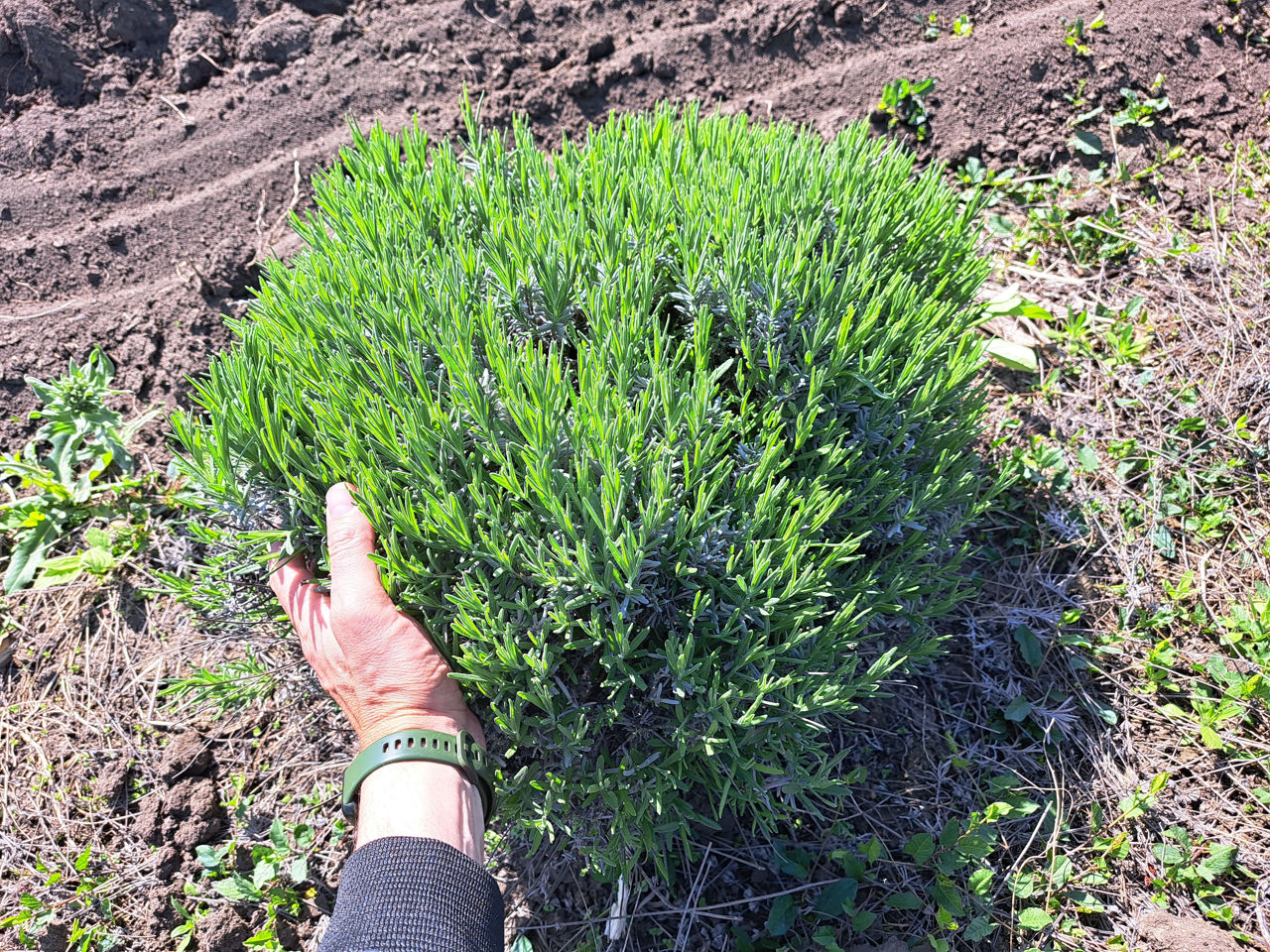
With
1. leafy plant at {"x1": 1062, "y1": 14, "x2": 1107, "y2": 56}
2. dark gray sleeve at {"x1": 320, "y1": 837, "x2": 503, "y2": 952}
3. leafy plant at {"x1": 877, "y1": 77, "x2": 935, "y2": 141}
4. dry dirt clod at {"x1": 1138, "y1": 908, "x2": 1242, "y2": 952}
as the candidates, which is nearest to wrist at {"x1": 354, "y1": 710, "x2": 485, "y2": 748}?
dark gray sleeve at {"x1": 320, "y1": 837, "x2": 503, "y2": 952}

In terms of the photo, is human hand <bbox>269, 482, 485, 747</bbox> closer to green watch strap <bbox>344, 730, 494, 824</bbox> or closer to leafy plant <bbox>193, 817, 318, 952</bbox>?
green watch strap <bbox>344, 730, 494, 824</bbox>

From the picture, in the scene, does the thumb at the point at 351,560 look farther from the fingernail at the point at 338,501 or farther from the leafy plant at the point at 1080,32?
the leafy plant at the point at 1080,32

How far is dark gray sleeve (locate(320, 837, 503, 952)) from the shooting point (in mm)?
1460

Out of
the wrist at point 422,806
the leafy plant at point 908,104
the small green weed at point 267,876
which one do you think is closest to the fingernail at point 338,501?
the wrist at point 422,806

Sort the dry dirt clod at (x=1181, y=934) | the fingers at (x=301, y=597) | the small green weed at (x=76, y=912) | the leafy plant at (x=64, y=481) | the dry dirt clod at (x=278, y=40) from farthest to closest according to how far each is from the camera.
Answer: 1. the dry dirt clod at (x=278, y=40)
2. the leafy plant at (x=64, y=481)
3. the small green weed at (x=76, y=912)
4. the dry dirt clod at (x=1181, y=934)
5. the fingers at (x=301, y=597)

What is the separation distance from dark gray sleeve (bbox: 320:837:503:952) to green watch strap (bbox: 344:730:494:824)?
153mm

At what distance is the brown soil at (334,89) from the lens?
10.8ft

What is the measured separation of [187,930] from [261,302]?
6.05ft

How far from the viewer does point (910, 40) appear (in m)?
3.81

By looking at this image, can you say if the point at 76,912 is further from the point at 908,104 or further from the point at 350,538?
the point at 908,104

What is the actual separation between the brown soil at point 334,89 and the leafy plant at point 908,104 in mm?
69

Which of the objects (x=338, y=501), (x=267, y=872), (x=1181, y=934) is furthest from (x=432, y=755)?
(x=1181, y=934)

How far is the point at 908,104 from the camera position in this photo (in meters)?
3.69

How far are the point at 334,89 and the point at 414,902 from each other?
356cm
